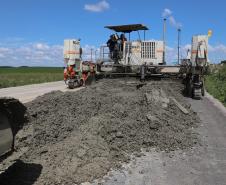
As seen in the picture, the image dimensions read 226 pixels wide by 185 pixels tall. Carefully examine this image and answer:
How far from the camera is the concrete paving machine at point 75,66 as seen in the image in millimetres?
24250

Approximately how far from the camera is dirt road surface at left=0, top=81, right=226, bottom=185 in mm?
6496

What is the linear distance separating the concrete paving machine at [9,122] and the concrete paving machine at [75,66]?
16860mm

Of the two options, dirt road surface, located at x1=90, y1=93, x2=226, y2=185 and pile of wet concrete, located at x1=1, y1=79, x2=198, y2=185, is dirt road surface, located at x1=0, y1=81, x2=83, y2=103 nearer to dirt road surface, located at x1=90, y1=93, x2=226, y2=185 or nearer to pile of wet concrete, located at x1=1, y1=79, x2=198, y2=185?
pile of wet concrete, located at x1=1, y1=79, x2=198, y2=185

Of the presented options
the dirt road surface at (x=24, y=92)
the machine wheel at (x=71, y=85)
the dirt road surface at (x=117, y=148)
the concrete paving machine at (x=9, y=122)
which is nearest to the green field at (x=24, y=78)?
the dirt road surface at (x=24, y=92)

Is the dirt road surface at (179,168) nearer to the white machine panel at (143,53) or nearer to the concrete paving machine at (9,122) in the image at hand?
the concrete paving machine at (9,122)

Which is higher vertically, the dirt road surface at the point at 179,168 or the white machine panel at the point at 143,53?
the white machine panel at the point at 143,53

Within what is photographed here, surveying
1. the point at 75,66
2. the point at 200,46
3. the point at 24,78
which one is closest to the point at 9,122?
the point at 200,46

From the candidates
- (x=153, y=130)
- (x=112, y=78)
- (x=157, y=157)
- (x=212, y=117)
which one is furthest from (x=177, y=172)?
(x=112, y=78)

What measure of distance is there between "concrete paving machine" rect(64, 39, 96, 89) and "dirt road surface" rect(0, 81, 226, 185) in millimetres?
12508

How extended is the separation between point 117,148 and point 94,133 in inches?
24.8

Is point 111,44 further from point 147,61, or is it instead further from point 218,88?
point 218,88

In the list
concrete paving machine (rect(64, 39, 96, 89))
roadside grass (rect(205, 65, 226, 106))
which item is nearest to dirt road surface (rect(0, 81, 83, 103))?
concrete paving machine (rect(64, 39, 96, 89))

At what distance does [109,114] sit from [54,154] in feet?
10.4

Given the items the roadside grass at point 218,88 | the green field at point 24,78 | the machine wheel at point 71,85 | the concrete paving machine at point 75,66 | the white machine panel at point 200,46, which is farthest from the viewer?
the green field at point 24,78
